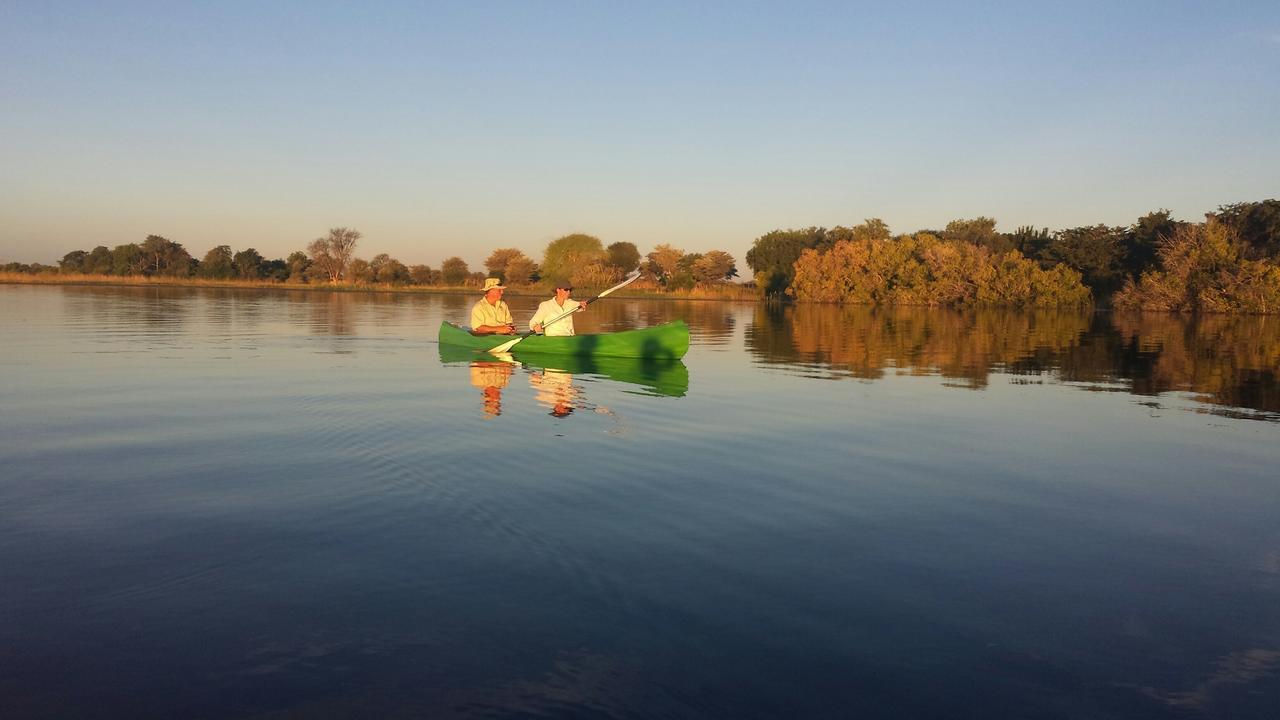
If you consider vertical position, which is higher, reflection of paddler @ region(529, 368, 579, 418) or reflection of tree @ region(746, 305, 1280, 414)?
reflection of tree @ region(746, 305, 1280, 414)

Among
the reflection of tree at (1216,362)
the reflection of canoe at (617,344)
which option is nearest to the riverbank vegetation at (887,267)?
the reflection of tree at (1216,362)

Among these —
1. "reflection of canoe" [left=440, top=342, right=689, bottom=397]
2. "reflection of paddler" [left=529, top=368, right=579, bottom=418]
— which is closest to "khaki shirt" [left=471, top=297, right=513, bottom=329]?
"reflection of canoe" [left=440, top=342, right=689, bottom=397]

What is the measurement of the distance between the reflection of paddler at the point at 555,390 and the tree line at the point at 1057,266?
150 ft

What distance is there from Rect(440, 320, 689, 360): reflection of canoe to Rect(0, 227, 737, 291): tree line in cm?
7225

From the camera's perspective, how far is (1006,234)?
2712 inches

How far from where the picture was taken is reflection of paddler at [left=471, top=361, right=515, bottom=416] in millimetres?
10469

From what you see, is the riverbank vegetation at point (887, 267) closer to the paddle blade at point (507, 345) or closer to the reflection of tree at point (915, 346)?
the reflection of tree at point (915, 346)

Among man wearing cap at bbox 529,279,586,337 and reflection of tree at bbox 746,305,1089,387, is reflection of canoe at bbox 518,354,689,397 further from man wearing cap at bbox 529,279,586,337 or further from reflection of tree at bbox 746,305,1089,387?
reflection of tree at bbox 746,305,1089,387

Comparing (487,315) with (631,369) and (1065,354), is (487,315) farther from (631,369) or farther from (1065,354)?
(1065,354)

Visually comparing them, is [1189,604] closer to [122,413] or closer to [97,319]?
[122,413]

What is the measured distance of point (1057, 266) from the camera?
55125mm

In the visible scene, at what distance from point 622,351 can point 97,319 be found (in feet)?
61.9

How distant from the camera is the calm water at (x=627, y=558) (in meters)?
3.21

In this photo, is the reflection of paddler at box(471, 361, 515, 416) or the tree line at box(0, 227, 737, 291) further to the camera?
the tree line at box(0, 227, 737, 291)
